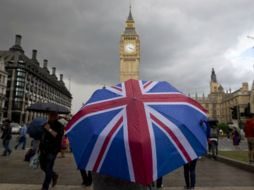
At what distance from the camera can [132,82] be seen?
289 centimetres

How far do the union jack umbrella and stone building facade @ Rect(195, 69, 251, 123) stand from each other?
10951 cm

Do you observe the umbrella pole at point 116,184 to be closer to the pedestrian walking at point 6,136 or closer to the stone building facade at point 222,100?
the pedestrian walking at point 6,136

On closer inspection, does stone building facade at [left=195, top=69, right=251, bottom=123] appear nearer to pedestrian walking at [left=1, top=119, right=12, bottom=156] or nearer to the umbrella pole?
pedestrian walking at [left=1, top=119, right=12, bottom=156]

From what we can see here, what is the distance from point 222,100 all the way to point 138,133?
148m

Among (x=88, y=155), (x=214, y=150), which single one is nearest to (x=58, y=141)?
(x=88, y=155)

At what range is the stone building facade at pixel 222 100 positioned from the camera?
4386 inches

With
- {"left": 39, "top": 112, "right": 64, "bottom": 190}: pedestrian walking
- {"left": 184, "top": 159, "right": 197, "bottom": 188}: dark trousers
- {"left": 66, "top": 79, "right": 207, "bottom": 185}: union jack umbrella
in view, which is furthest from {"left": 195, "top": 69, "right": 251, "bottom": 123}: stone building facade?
{"left": 66, "top": 79, "right": 207, "bottom": 185}: union jack umbrella

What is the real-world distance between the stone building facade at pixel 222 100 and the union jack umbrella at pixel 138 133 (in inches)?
4311

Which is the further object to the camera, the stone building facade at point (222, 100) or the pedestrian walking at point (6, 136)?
the stone building facade at point (222, 100)

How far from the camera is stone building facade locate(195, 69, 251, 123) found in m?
111

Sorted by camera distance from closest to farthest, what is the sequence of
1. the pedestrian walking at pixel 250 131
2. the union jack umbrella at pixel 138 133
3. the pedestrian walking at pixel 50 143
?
→ the union jack umbrella at pixel 138 133 → the pedestrian walking at pixel 50 143 → the pedestrian walking at pixel 250 131

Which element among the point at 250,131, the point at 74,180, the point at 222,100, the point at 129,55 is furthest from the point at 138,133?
the point at 222,100

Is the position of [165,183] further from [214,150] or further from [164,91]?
[214,150]

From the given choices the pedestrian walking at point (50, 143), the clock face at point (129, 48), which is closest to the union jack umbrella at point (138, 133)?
the pedestrian walking at point (50, 143)
